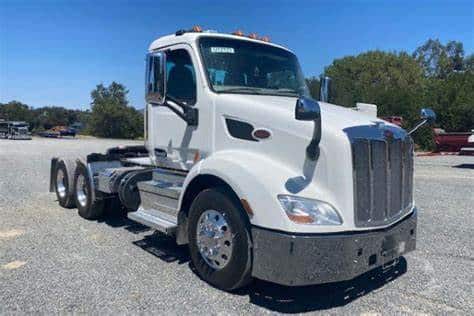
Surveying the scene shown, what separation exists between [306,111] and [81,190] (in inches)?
220

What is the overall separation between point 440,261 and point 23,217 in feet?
22.0

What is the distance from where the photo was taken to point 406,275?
16.9ft

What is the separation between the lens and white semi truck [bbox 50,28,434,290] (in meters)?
3.97

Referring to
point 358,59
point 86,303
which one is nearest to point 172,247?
point 86,303

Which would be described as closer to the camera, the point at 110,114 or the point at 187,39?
the point at 187,39

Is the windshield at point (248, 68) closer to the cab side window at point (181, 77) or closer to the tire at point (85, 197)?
the cab side window at point (181, 77)

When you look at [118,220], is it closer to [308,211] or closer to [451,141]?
[308,211]

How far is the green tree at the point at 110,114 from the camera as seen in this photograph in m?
63.1

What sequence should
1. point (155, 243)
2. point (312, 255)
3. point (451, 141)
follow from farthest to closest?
point (451, 141) < point (155, 243) < point (312, 255)

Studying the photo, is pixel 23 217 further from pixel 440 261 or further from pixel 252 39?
pixel 440 261

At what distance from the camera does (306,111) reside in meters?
3.92

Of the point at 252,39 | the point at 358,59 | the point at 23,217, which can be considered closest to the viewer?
the point at 252,39

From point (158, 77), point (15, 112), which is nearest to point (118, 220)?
point (158, 77)

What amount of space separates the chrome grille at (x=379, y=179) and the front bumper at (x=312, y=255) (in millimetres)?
218
